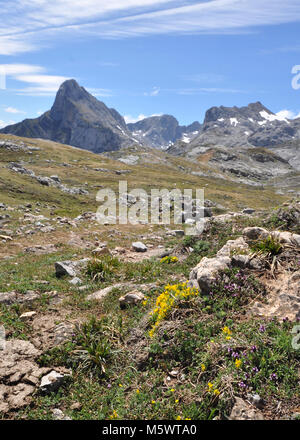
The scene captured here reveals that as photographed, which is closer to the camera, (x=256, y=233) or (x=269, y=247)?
(x=269, y=247)

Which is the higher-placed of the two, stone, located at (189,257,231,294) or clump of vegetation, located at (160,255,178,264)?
stone, located at (189,257,231,294)

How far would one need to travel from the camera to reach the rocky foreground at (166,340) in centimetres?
546

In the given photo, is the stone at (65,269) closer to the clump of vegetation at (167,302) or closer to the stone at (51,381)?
the clump of vegetation at (167,302)

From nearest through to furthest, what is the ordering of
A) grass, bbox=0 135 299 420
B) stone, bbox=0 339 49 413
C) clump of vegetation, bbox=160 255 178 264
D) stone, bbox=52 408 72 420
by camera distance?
grass, bbox=0 135 299 420 → stone, bbox=52 408 72 420 → stone, bbox=0 339 49 413 → clump of vegetation, bbox=160 255 178 264

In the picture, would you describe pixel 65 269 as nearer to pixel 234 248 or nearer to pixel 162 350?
pixel 162 350

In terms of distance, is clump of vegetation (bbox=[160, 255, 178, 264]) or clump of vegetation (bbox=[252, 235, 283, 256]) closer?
clump of vegetation (bbox=[252, 235, 283, 256])

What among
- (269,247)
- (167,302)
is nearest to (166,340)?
(167,302)

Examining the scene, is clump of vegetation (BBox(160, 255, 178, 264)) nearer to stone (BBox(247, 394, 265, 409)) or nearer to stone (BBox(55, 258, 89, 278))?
stone (BBox(55, 258, 89, 278))

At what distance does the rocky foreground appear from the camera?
5.46 m

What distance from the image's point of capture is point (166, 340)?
699 cm

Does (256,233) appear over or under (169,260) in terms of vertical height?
over

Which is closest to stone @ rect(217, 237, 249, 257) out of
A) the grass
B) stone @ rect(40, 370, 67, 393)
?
the grass
